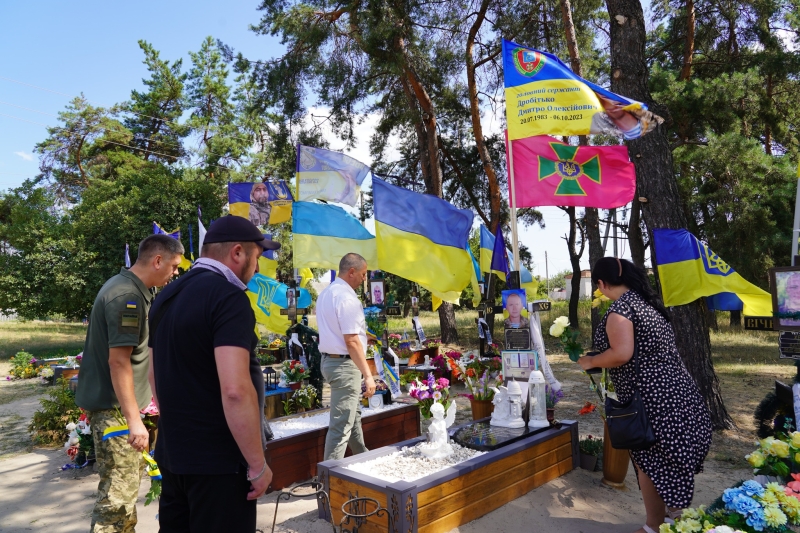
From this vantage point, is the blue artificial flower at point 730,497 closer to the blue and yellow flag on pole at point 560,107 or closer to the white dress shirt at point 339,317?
the white dress shirt at point 339,317

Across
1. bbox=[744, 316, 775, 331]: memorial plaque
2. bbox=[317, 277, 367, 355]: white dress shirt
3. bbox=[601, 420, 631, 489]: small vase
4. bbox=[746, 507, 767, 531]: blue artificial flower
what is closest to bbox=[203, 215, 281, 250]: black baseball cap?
bbox=[317, 277, 367, 355]: white dress shirt

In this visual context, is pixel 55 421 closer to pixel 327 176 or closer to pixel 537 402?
pixel 327 176

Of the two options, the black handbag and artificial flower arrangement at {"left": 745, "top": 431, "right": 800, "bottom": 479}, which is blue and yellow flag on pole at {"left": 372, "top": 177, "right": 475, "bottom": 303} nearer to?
the black handbag

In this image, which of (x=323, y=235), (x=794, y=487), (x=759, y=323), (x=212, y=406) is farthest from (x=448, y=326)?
(x=212, y=406)

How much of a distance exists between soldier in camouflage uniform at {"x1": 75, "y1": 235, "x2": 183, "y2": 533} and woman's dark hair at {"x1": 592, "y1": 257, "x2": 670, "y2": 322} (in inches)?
111

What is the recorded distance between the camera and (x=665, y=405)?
3.06 meters

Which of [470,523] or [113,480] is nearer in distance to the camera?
[113,480]

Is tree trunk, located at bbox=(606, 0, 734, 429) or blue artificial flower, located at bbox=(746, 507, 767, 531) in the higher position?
tree trunk, located at bbox=(606, 0, 734, 429)

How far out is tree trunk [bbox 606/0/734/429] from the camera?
6.18 metres

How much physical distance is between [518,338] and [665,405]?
1.82 metres

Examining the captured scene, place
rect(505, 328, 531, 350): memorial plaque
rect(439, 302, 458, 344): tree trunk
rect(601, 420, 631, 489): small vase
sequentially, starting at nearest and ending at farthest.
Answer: rect(601, 420, 631, 489): small vase
rect(505, 328, 531, 350): memorial plaque
rect(439, 302, 458, 344): tree trunk

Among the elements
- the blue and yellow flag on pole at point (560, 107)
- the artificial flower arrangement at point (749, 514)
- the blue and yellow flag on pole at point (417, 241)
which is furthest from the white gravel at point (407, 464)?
the blue and yellow flag on pole at point (560, 107)

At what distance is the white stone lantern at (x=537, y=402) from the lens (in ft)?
15.4

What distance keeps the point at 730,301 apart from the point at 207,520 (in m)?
6.24
